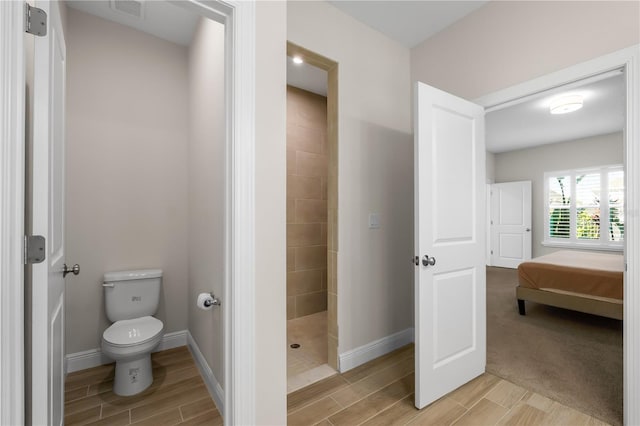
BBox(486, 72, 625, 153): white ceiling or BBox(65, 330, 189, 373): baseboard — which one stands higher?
BBox(486, 72, 625, 153): white ceiling

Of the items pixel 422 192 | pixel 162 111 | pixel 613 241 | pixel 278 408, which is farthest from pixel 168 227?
pixel 613 241

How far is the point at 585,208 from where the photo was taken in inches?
233

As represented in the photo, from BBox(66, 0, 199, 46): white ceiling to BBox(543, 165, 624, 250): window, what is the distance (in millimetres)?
7311

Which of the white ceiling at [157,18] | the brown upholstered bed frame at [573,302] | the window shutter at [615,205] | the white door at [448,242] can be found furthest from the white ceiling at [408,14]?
the window shutter at [615,205]

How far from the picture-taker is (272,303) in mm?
1291

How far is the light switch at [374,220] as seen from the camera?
2491 mm

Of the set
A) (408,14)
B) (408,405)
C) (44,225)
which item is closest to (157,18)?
(408,14)

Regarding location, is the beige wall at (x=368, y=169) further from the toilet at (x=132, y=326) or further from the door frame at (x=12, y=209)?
the door frame at (x=12, y=209)

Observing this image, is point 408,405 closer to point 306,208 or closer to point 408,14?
point 306,208

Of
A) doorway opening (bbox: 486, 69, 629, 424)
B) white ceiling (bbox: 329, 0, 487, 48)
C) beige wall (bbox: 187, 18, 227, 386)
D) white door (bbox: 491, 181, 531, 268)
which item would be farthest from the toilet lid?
white door (bbox: 491, 181, 531, 268)

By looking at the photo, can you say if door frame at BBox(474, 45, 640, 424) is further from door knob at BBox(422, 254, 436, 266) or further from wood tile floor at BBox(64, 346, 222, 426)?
wood tile floor at BBox(64, 346, 222, 426)

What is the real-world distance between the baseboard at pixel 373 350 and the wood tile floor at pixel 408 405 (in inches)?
3.8

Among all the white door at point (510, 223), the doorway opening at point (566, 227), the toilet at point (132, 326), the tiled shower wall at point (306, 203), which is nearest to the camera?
the toilet at point (132, 326)

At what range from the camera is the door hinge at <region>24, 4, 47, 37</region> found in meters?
0.94
